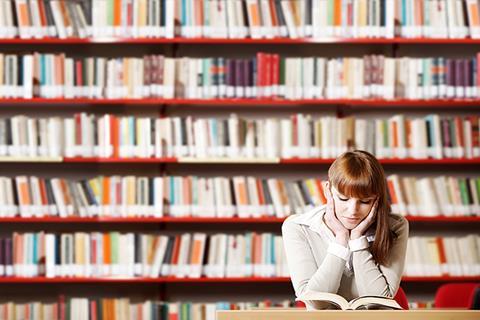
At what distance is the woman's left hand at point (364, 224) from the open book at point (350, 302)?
350 mm

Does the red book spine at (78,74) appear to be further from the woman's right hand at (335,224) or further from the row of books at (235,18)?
the woman's right hand at (335,224)

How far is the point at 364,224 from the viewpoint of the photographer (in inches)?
117

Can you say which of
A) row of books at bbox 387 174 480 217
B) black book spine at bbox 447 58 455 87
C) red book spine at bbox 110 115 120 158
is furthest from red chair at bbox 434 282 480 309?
red book spine at bbox 110 115 120 158

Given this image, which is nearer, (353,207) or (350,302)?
(350,302)

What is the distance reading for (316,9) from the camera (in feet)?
16.8

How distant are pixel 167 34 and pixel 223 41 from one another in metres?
0.33

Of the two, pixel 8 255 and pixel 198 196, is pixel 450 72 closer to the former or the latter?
pixel 198 196

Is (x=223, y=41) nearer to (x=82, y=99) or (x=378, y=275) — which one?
(x=82, y=99)

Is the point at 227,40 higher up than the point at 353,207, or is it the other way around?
the point at 227,40

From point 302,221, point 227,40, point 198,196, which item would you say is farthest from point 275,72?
point 302,221

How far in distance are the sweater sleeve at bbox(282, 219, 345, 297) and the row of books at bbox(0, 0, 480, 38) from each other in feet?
7.40

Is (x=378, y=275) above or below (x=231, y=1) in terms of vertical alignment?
below

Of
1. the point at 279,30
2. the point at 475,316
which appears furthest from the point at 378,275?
the point at 279,30

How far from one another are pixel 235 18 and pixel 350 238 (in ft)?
7.89
